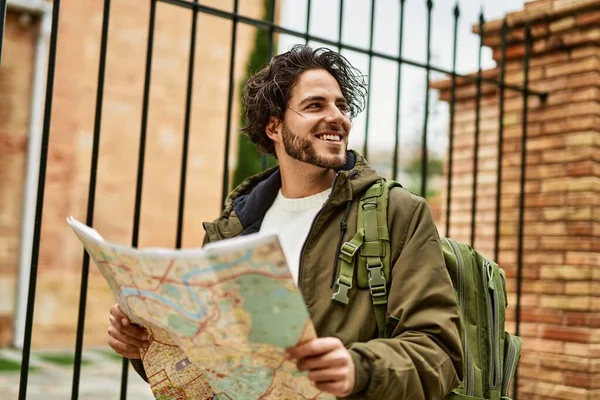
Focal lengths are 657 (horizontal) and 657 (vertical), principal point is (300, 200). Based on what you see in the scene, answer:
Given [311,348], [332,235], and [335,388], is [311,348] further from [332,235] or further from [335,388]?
[332,235]

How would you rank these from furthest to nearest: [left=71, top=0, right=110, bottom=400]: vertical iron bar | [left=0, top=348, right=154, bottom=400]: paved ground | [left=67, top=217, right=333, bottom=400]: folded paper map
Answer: [left=0, top=348, right=154, bottom=400]: paved ground < [left=71, top=0, right=110, bottom=400]: vertical iron bar < [left=67, top=217, right=333, bottom=400]: folded paper map

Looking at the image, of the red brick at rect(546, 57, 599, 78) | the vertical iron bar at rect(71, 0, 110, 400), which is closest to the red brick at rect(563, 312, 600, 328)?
the red brick at rect(546, 57, 599, 78)

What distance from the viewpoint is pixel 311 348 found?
132 cm

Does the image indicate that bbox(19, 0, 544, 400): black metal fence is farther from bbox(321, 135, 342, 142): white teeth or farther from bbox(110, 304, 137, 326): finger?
bbox(321, 135, 342, 142): white teeth

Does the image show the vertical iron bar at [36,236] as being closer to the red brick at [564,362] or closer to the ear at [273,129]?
the ear at [273,129]

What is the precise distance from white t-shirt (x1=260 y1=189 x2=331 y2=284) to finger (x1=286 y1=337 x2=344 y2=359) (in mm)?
508

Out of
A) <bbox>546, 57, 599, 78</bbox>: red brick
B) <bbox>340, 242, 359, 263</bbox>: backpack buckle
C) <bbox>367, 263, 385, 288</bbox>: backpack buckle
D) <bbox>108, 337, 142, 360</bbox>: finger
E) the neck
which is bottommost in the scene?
<bbox>108, 337, 142, 360</bbox>: finger

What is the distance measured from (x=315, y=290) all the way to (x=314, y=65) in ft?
2.45

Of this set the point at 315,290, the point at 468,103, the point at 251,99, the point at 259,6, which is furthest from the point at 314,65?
the point at 259,6

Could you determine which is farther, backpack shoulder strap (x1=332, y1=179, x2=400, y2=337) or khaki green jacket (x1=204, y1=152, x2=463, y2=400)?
backpack shoulder strap (x1=332, y1=179, x2=400, y2=337)

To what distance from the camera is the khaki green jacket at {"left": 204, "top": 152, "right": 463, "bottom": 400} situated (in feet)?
4.83

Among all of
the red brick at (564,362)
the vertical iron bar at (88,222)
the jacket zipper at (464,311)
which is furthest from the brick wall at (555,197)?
the vertical iron bar at (88,222)

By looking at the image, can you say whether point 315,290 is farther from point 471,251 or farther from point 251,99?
point 251,99

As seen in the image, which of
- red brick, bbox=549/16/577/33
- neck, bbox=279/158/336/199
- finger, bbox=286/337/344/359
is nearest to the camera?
finger, bbox=286/337/344/359
